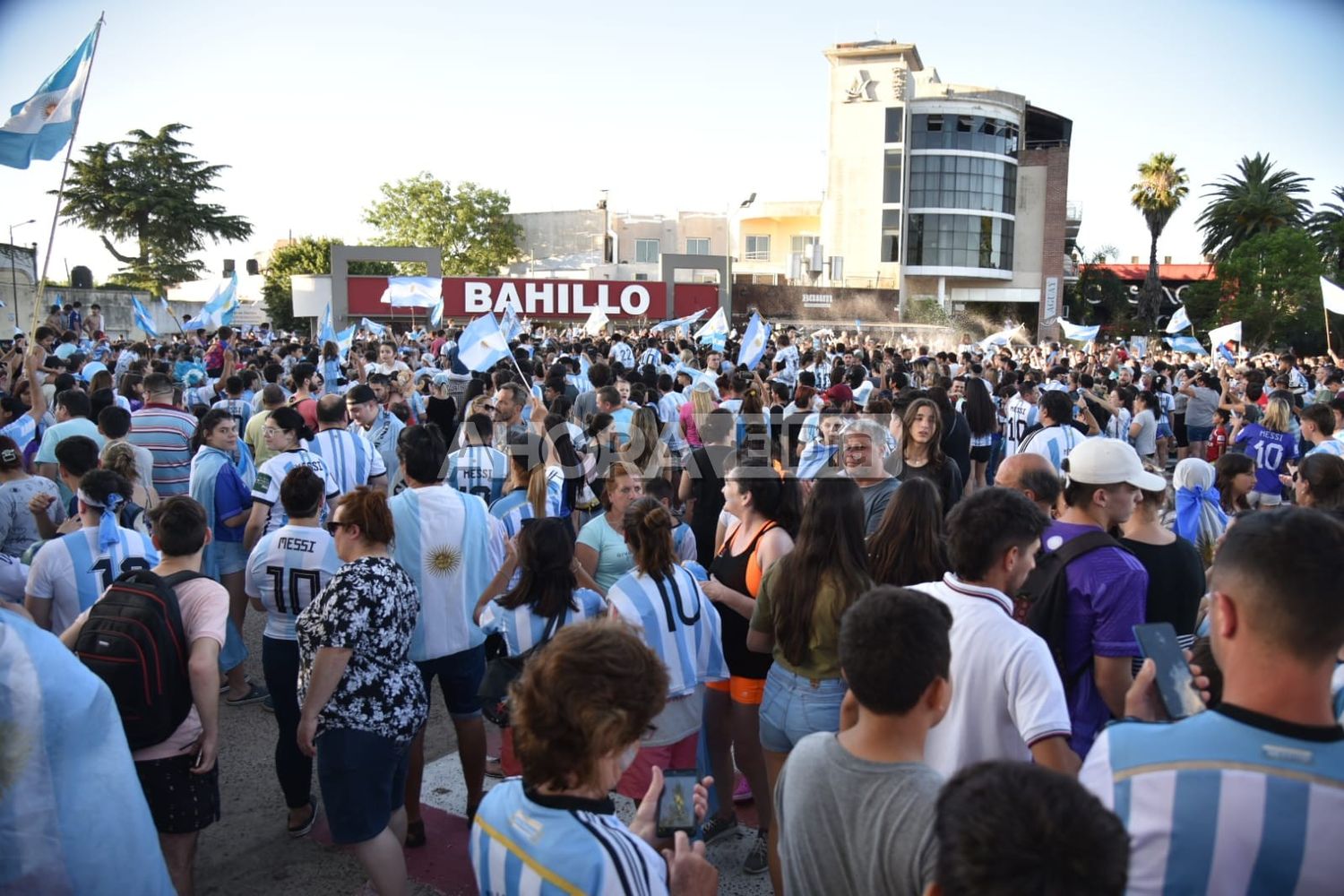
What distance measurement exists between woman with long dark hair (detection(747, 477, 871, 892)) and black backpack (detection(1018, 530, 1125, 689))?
0.62m

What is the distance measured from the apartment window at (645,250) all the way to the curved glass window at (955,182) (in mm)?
17309

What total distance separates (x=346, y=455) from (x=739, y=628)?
373cm

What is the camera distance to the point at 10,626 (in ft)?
7.58

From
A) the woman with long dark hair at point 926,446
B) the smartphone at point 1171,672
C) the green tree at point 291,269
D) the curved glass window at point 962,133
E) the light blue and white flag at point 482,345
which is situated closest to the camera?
the smartphone at point 1171,672

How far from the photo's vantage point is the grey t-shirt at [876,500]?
204 inches

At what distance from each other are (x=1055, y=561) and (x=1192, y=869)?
1674 mm

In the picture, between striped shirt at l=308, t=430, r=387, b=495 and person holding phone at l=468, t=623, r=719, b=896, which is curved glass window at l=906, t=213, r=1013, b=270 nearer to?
striped shirt at l=308, t=430, r=387, b=495

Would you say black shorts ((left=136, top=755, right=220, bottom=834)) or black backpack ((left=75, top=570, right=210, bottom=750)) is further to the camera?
black shorts ((left=136, top=755, right=220, bottom=834))

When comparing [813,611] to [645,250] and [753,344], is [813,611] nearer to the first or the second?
[753,344]

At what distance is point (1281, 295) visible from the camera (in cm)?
3528

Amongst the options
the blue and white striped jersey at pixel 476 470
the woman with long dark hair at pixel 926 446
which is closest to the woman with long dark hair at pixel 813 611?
the woman with long dark hair at pixel 926 446

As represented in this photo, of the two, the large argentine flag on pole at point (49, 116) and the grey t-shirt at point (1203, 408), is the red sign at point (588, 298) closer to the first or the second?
the grey t-shirt at point (1203, 408)

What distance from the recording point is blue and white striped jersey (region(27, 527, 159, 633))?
4.16 m

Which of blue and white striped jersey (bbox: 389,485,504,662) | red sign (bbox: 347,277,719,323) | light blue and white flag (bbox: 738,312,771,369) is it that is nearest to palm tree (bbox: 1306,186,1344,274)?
red sign (bbox: 347,277,719,323)
